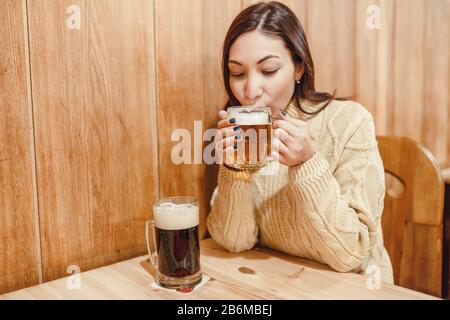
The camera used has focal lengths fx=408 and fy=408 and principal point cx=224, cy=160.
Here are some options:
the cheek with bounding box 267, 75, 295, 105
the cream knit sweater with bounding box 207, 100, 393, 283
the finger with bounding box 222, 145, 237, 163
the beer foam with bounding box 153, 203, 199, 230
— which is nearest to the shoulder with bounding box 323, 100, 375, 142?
the cream knit sweater with bounding box 207, 100, 393, 283

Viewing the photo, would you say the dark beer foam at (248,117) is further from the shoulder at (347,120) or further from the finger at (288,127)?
the shoulder at (347,120)

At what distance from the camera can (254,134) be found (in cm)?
110

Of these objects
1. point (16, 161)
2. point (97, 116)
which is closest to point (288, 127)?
point (97, 116)

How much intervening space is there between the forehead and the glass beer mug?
236 mm

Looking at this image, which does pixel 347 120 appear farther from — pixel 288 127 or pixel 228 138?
pixel 228 138

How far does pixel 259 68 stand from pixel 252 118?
9.8 inches

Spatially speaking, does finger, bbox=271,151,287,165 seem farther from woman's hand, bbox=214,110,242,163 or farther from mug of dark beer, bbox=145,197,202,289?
mug of dark beer, bbox=145,197,202,289

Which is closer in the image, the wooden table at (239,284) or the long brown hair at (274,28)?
the wooden table at (239,284)

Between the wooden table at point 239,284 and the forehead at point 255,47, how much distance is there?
2.08ft

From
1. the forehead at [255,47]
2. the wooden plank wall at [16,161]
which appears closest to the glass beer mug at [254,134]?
the forehead at [255,47]

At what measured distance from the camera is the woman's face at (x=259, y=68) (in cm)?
127

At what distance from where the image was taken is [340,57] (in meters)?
1.96

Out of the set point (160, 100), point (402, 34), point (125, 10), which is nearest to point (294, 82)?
point (160, 100)

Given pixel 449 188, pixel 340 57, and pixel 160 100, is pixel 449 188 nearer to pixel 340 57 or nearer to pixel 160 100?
pixel 340 57
